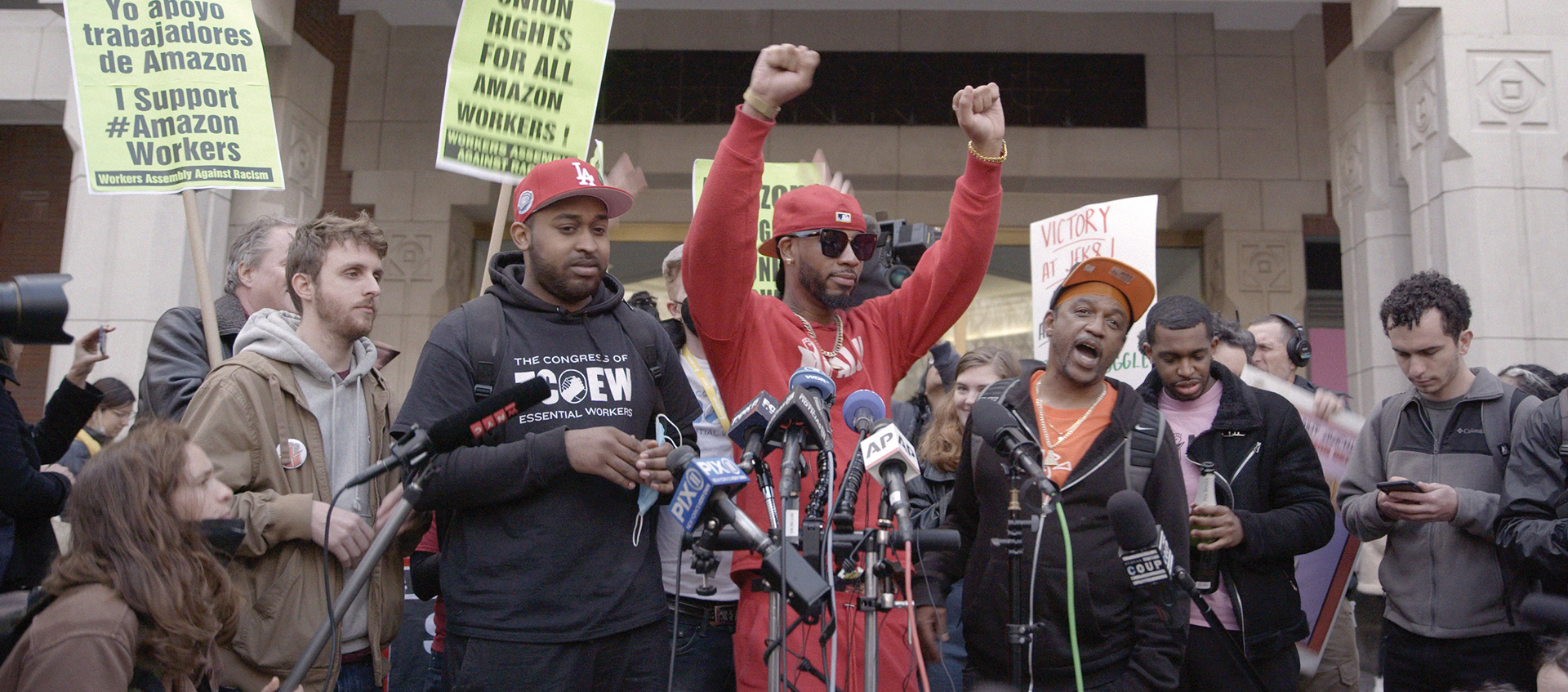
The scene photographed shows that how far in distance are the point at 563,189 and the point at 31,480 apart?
1.97m

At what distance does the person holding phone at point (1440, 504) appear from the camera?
4.05 m

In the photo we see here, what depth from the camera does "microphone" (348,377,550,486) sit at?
253 centimetres

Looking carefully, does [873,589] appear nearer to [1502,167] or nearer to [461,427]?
[461,427]

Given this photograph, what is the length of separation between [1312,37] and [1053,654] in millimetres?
10667

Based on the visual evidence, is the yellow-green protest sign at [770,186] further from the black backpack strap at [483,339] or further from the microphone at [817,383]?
the microphone at [817,383]

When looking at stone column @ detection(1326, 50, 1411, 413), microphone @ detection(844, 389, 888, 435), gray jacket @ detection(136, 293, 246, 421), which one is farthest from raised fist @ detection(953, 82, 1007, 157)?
stone column @ detection(1326, 50, 1411, 413)

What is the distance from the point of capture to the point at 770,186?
6309 mm

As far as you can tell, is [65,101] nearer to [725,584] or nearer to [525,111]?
[525,111]

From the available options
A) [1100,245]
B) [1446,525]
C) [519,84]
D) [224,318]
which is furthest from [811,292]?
[1100,245]

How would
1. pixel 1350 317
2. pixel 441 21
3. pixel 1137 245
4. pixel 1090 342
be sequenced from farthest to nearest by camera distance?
pixel 441 21 → pixel 1350 317 → pixel 1137 245 → pixel 1090 342

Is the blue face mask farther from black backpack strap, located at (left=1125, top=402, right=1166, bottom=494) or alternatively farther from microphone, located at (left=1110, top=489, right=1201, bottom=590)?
black backpack strap, located at (left=1125, top=402, right=1166, bottom=494)

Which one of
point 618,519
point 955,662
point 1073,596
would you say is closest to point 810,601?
point 618,519

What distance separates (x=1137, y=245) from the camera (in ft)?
20.5

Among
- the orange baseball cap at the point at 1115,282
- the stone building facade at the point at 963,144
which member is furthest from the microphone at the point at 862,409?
the stone building facade at the point at 963,144
